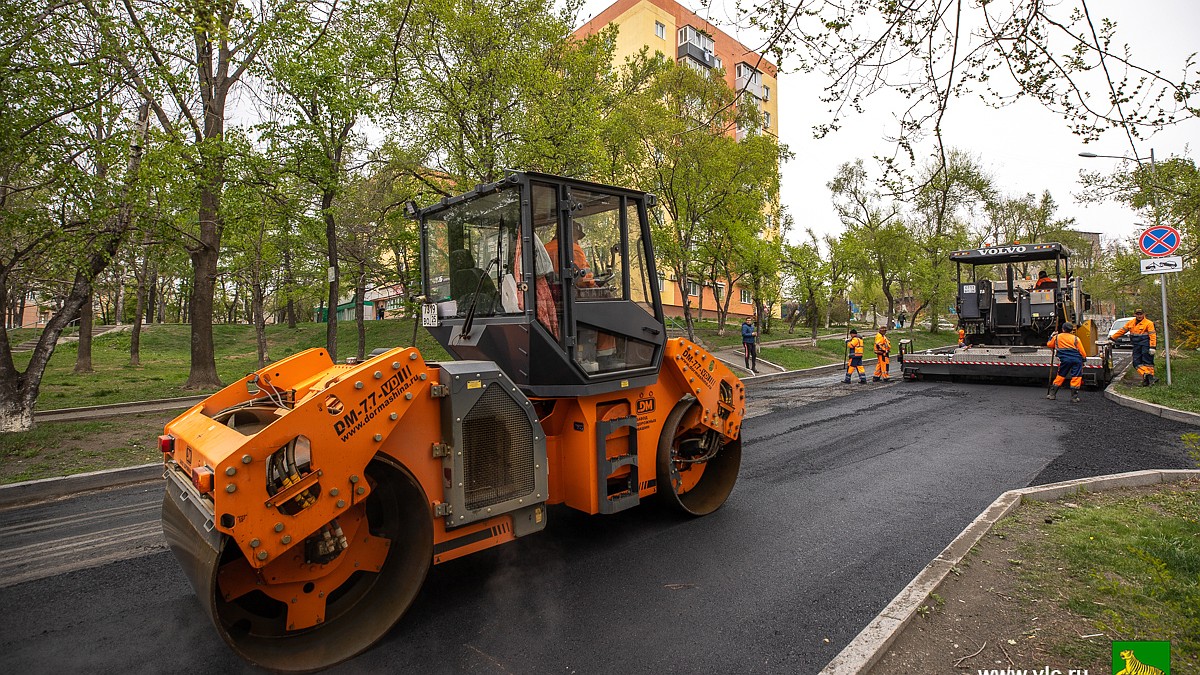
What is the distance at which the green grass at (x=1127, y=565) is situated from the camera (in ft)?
9.74

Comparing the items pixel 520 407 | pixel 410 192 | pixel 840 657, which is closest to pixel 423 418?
pixel 520 407

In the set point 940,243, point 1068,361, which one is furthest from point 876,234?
point 1068,361

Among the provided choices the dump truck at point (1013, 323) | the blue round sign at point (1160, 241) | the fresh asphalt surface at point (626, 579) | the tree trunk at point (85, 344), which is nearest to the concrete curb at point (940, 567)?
the fresh asphalt surface at point (626, 579)

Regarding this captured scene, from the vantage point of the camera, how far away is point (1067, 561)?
12.7ft

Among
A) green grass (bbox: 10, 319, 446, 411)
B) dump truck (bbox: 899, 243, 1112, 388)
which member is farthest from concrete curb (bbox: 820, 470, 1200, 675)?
green grass (bbox: 10, 319, 446, 411)

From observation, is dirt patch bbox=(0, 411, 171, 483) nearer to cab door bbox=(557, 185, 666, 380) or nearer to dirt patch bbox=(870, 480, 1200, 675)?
cab door bbox=(557, 185, 666, 380)

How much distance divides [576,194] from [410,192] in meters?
13.0

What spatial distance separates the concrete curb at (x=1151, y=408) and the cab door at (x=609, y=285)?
9180 millimetres

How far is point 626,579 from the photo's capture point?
13.1ft

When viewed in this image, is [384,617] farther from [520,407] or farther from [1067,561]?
[1067,561]

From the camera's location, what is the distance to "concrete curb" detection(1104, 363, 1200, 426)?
29.5 feet

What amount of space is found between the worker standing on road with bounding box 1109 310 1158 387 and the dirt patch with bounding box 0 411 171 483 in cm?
1767

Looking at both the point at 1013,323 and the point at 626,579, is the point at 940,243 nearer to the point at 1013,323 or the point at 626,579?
the point at 1013,323

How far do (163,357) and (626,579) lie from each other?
27507 millimetres
